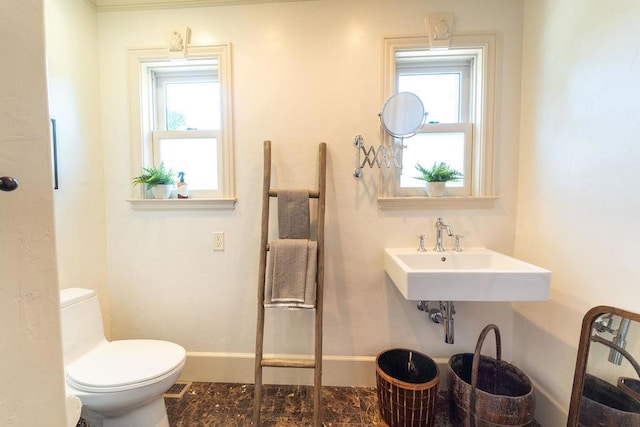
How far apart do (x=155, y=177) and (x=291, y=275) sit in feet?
3.22

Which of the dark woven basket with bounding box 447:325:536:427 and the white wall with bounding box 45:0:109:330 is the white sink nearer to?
the dark woven basket with bounding box 447:325:536:427

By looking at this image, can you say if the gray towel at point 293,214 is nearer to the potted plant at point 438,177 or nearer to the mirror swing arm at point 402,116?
the mirror swing arm at point 402,116

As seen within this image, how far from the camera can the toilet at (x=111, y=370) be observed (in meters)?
1.04

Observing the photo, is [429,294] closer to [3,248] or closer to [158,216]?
[3,248]

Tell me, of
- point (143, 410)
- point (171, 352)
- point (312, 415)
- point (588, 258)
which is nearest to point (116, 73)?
point (171, 352)

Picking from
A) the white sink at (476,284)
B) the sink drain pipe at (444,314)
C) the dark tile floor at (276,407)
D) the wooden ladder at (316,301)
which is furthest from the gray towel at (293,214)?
the dark tile floor at (276,407)

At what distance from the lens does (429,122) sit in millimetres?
1546

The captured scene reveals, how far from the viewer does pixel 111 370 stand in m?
1.12

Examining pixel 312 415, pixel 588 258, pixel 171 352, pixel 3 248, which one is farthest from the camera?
pixel 312 415

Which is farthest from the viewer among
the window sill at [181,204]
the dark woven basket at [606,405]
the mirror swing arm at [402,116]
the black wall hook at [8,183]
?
the window sill at [181,204]

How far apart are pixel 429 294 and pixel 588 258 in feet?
2.17

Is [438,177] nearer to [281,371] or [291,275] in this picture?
[291,275]

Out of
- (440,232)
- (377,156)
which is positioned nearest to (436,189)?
(440,232)

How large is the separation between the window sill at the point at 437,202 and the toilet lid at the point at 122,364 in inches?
51.4
